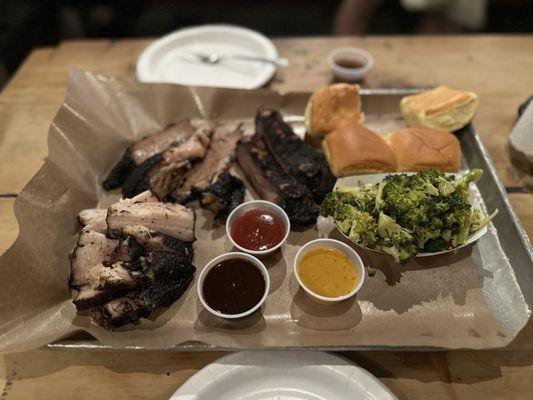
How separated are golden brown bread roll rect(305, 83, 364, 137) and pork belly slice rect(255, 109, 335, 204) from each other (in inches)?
10.5

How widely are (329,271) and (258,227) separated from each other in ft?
2.02

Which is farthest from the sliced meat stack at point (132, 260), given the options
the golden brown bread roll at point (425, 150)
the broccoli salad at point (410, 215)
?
the golden brown bread roll at point (425, 150)

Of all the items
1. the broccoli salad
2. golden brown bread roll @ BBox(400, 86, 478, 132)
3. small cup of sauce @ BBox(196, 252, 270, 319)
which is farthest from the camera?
golden brown bread roll @ BBox(400, 86, 478, 132)

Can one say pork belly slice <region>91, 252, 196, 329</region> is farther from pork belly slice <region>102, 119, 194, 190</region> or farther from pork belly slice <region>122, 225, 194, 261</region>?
pork belly slice <region>102, 119, 194, 190</region>

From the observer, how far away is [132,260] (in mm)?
2637

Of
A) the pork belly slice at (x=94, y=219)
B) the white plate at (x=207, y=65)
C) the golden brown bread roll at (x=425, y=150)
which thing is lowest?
the pork belly slice at (x=94, y=219)

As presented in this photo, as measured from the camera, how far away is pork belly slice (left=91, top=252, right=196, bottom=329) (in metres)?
2.46

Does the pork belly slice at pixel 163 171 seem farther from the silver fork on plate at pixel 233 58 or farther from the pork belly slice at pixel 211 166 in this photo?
the silver fork on plate at pixel 233 58

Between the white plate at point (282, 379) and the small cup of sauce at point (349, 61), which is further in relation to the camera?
the small cup of sauce at point (349, 61)

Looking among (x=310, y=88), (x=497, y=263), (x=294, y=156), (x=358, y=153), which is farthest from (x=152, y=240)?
(x=310, y=88)

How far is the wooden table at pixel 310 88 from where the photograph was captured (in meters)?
2.36

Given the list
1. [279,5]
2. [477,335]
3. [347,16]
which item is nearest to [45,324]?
[477,335]

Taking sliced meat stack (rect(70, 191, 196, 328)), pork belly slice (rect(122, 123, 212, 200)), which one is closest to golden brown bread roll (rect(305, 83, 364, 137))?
pork belly slice (rect(122, 123, 212, 200))

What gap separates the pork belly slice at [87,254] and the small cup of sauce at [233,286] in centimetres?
70
